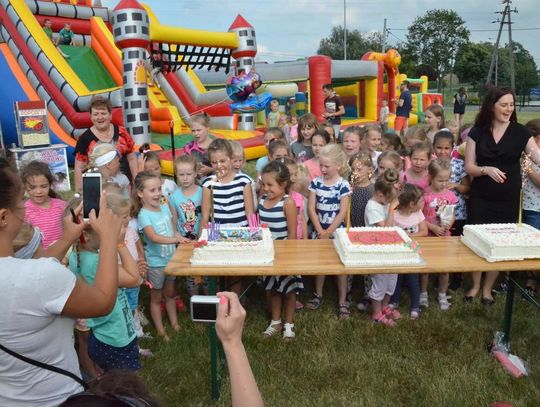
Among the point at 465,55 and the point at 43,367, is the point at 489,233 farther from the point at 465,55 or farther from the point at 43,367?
the point at 465,55

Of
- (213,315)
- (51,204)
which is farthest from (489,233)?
(51,204)

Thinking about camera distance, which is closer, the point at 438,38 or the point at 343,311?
the point at 343,311

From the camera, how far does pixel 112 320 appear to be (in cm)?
270

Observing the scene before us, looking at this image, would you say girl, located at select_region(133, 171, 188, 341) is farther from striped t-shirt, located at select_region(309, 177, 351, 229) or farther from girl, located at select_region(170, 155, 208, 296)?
striped t-shirt, located at select_region(309, 177, 351, 229)

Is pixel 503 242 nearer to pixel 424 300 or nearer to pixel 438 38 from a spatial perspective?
pixel 424 300

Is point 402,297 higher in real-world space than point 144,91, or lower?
lower

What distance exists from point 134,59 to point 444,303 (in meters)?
6.76

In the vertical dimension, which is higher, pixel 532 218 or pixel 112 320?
pixel 532 218

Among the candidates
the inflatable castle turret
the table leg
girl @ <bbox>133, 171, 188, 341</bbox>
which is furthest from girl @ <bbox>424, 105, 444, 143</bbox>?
the inflatable castle turret

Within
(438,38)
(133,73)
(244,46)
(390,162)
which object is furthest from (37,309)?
(438,38)

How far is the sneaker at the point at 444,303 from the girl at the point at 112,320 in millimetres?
2751

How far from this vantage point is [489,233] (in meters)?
3.25

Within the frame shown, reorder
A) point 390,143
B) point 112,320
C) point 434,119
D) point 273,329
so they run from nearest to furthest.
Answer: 1. point 112,320
2. point 273,329
3. point 390,143
4. point 434,119

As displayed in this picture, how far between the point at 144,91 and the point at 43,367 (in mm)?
7901
